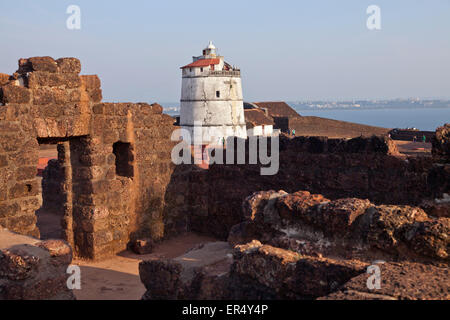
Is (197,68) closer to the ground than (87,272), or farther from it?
farther from it

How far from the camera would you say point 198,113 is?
40719 millimetres

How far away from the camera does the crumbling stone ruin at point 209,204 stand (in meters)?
3.81

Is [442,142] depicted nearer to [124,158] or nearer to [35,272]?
[35,272]

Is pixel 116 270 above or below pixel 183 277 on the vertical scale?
below

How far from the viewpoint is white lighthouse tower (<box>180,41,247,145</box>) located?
4031 centimetres

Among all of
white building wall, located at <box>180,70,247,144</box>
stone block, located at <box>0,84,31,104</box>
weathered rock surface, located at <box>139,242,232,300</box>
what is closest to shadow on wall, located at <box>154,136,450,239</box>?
stone block, located at <box>0,84,31,104</box>

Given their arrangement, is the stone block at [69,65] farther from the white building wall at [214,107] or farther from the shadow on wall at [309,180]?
the white building wall at [214,107]

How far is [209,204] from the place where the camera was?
10914 mm

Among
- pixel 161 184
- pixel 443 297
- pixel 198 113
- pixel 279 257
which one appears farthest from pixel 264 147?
pixel 198 113

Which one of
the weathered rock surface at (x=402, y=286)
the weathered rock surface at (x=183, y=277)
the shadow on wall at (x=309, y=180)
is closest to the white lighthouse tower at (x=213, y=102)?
the shadow on wall at (x=309, y=180)

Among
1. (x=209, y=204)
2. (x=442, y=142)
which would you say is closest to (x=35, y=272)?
(x=442, y=142)

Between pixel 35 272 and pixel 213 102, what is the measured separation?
119 ft
